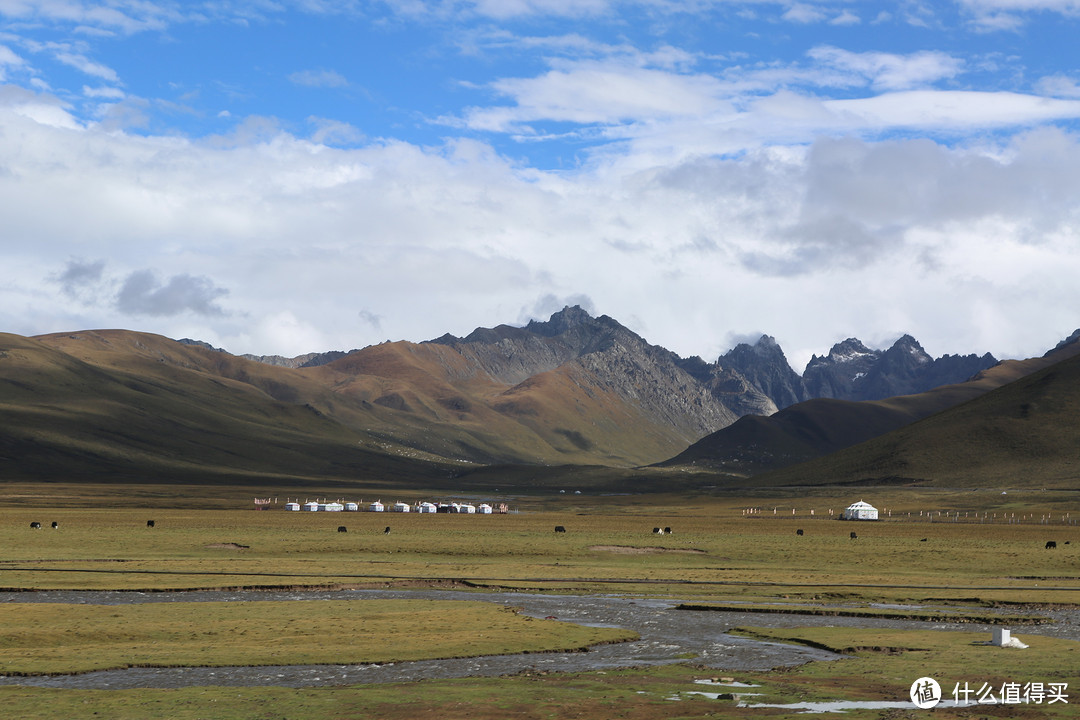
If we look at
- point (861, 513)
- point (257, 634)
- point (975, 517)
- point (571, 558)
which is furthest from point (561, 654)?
point (975, 517)

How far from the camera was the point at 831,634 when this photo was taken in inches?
1879

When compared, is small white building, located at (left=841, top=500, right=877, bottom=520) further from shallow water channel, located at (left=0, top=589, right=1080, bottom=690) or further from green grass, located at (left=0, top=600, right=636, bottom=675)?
green grass, located at (left=0, top=600, right=636, bottom=675)

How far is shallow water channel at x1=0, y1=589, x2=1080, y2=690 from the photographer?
Result: 3688 cm

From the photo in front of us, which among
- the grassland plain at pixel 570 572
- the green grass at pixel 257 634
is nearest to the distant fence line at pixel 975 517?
the grassland plain at pixel 570 572

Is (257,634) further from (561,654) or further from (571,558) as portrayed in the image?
(571,558)

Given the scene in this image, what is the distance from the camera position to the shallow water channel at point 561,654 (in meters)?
36.9

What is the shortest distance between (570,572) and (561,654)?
38204mm

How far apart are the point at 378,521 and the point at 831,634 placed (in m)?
115

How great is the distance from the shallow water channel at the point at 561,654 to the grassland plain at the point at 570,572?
1912mm

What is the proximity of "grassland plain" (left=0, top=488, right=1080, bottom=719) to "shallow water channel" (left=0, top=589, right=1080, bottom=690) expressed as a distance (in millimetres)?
1912

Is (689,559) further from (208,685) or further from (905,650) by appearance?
(208,685)

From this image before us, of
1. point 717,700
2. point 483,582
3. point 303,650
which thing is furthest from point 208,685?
point 483,582

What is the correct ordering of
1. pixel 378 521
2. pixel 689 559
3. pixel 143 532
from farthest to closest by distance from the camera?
pixel 378 521 < pixel 143 532 < pixel 689 559

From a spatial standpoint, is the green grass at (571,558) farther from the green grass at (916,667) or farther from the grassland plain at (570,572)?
the green grass at (916,667)
